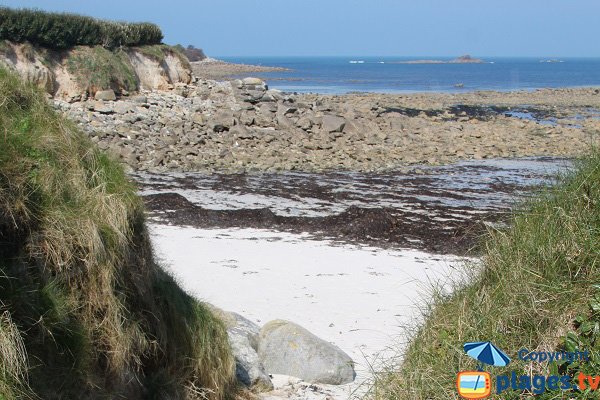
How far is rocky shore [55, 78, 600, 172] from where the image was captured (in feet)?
75.8

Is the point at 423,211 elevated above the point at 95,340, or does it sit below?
below

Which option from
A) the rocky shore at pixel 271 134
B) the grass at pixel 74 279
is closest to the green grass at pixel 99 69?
the rocky shore at pixel 271 134

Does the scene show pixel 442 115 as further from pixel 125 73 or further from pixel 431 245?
pixel 431 245

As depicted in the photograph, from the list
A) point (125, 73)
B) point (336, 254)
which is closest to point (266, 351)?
point (336, 254)

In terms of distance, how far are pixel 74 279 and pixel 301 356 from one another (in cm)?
304

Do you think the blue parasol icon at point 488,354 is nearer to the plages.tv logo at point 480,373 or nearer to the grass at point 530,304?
the plages.tv logo at point 480,373

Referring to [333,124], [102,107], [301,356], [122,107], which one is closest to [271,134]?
[333,124]

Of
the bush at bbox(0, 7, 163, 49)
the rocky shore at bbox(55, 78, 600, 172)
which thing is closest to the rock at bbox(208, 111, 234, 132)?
the rocky shore at bbox(55, 78, 600, 172)

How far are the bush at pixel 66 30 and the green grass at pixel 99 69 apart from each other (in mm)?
492

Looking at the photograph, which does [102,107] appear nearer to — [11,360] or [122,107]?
[122,107]

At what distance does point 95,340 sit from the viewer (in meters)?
5.05

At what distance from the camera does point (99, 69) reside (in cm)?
2666

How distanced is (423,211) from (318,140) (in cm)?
951

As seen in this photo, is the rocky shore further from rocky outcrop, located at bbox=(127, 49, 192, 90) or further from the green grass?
the green grass
